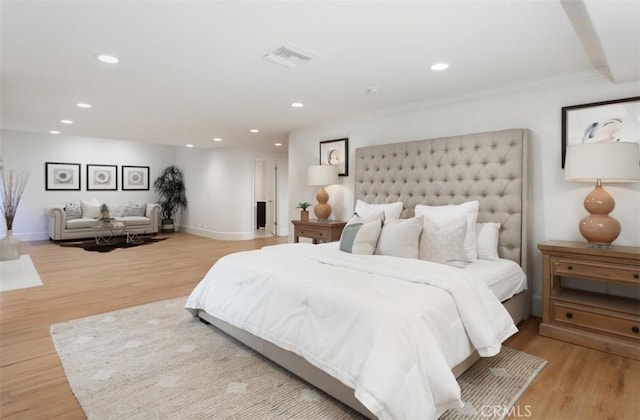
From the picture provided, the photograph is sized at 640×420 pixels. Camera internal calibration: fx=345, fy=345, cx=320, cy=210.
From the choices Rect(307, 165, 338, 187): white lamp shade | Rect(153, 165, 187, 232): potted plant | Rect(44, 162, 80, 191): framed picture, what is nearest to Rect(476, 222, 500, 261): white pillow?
Rect(307, 165, 338, 187): white lamp shade

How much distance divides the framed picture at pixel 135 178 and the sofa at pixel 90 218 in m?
0.60

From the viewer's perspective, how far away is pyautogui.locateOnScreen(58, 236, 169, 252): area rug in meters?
6.91

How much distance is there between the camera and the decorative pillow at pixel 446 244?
8.86 ft

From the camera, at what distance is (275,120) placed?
5051 millimetres

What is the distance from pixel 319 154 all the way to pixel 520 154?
2865mm

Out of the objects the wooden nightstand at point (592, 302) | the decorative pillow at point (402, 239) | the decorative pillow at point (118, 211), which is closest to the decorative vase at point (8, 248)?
the decorative pillow at point (118, 211)

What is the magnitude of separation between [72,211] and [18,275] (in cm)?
368

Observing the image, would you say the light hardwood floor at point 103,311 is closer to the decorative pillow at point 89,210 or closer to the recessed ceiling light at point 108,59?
the recessed ceiling light at point 108,59

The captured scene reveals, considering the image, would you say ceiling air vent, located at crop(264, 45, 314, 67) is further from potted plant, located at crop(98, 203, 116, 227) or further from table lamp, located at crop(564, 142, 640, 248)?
potted plant, located at crop(98, 203, 116, 227)

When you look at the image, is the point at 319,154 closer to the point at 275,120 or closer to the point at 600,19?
the point at 275,120

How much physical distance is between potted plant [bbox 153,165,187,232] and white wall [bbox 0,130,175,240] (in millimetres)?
568

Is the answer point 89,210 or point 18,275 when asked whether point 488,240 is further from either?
point 89,210

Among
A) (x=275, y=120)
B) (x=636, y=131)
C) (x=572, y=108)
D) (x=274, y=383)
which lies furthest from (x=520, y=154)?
(x=275, y=120)

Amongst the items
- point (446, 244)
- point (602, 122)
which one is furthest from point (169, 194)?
point (602, 122)
